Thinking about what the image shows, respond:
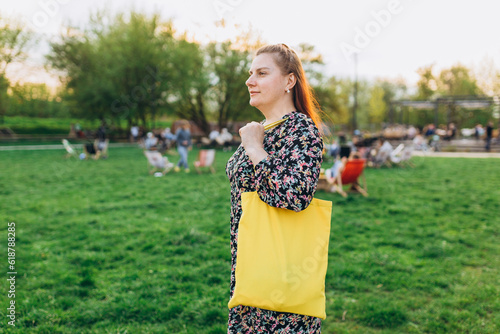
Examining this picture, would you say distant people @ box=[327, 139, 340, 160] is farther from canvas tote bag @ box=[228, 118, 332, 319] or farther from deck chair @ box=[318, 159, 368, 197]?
canvas tote bag @ box=[228, 118, 332, 319]

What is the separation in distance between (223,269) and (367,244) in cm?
228

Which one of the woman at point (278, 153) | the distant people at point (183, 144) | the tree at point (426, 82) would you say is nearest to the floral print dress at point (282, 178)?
the woman at point (278, 153)

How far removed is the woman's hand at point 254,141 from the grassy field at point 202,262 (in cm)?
220

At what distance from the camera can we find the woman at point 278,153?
54.9 inches

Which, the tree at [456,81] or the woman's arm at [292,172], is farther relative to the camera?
the tree at [456,81]

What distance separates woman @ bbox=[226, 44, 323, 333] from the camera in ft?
4.58

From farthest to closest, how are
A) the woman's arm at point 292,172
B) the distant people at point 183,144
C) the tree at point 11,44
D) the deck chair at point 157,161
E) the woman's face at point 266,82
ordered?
the tree at point 11,44
the distant people at point 183,144
the deck chair at point 157,161
the woman's face at point 266,82
the woman's arm at point 292,172

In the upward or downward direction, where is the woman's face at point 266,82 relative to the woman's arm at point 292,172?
upward

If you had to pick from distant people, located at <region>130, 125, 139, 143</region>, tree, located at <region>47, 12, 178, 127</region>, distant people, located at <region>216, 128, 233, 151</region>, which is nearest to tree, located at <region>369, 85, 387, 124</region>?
tree, located at <region>47, 12, 178, 127</region>

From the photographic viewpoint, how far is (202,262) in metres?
4.53

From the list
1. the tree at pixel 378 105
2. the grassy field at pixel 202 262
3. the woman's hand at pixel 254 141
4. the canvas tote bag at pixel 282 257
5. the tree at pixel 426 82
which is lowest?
the grassy field at pixel 202 262

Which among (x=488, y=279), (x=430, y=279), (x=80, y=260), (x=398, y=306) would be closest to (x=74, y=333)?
(x=80, y=260)

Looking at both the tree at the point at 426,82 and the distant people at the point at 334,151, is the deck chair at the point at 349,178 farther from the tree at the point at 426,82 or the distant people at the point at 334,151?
the tree at the point at 426,82

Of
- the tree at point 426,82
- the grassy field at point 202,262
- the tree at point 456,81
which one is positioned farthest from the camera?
the tree at point 426,82
